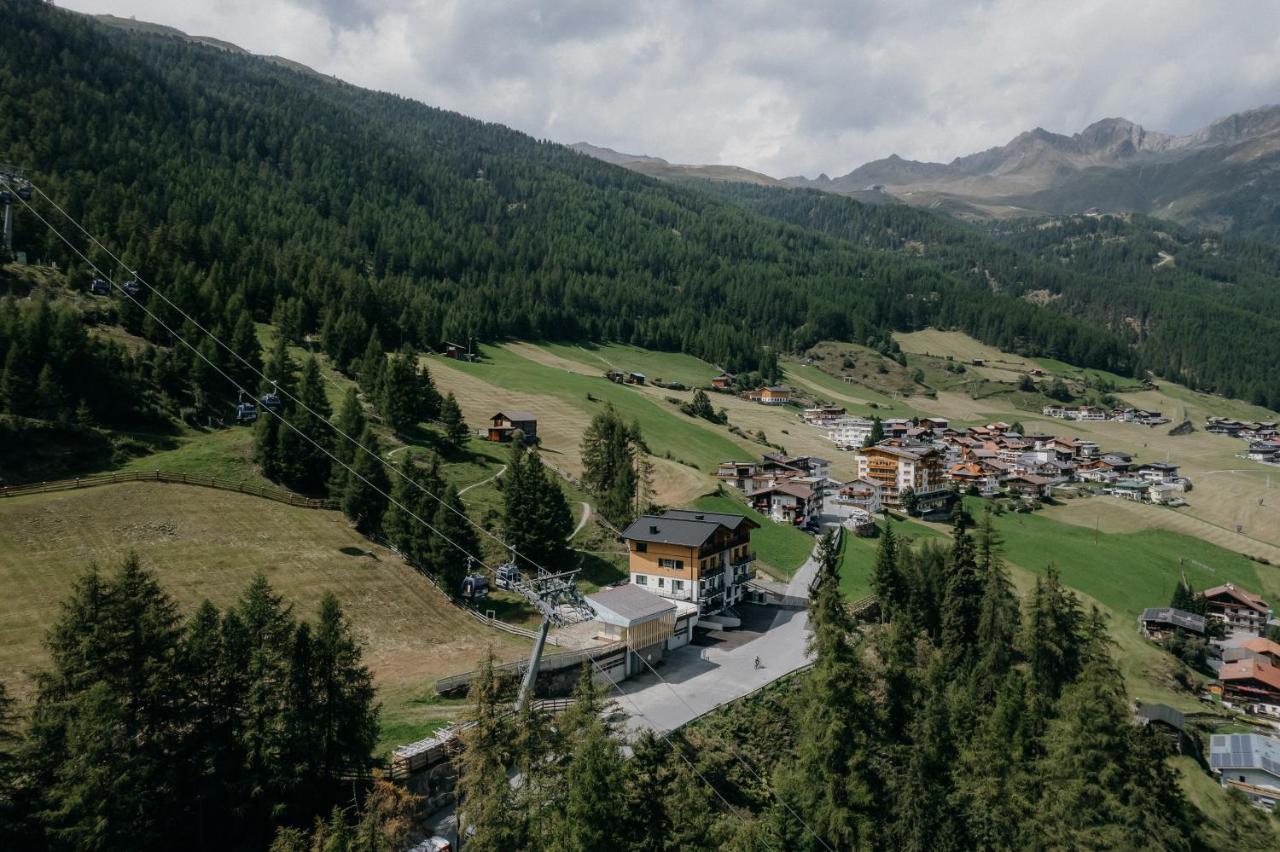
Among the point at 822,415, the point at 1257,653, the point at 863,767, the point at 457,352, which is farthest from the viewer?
the point at 822,415

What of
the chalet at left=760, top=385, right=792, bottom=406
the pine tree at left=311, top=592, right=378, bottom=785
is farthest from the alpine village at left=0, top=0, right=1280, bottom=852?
the chalet at left=760, top=385, right=792, bottom=406

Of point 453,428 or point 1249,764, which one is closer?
point 1249,764

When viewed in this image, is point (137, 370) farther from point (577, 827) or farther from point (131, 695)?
point (577, 827)

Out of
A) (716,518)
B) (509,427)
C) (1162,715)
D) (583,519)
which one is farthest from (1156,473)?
(583,519)

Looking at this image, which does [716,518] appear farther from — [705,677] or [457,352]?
[457,352]

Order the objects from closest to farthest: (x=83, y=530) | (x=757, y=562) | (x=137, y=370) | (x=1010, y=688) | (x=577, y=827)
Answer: (x=577, y=827), (x=1010, y=688), (x=83, y=530), (x=137, y=370), (x=757, y=562)

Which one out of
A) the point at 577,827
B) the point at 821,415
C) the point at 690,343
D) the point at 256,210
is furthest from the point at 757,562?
the point at 256,210

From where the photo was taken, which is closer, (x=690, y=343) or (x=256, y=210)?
(x=256, y=210)
